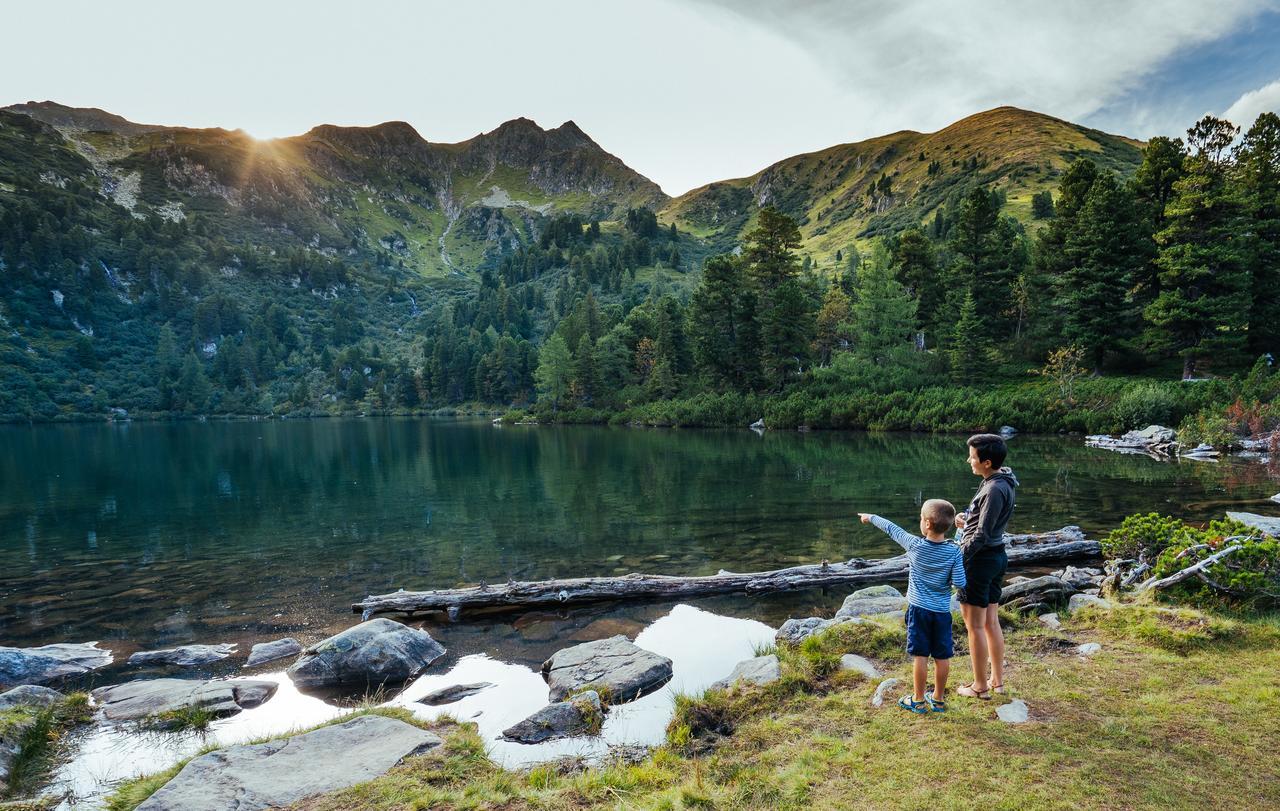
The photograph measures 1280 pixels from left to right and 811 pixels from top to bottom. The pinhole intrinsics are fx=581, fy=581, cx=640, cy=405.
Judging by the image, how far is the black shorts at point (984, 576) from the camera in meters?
6.47

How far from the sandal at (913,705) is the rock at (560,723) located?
12.2ft

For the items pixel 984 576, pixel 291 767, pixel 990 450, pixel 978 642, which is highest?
pixel 990 450

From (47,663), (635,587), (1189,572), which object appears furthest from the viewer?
(635,587)

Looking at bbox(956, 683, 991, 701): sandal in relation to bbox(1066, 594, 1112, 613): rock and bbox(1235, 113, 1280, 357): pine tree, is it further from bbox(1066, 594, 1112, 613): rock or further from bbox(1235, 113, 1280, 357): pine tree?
bbox(1235, 113, 1280, 357): pine tree

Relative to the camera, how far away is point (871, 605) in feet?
35.3

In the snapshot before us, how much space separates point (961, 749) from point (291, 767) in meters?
6.71

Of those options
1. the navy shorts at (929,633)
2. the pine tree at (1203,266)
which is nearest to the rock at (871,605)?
the navy shorts at (929,633)

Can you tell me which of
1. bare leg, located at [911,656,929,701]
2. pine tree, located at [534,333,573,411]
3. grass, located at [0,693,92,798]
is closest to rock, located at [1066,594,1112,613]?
bare leg, located at [911,656,929,701]

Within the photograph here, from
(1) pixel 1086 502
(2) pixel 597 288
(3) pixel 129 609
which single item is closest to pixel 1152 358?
(1) pixel 1086 502

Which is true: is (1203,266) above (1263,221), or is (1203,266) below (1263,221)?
below

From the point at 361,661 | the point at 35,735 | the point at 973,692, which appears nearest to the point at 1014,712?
the point at 973,692

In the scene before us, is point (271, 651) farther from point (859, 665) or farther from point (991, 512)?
point (991, 512)

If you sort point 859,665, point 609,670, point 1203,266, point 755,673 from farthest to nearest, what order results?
point 1203,266, point 609,670, point 755,673, point 859,665

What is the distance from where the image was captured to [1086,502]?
21.1 metres
